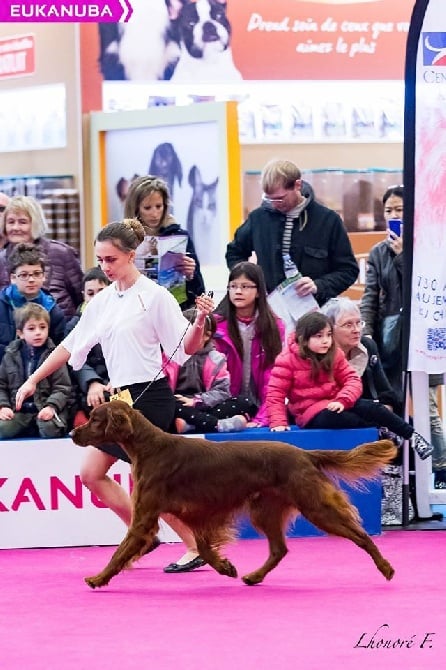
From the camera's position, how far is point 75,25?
10.3 meters

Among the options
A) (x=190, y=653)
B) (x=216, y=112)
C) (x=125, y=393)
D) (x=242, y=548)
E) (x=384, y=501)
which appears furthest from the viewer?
(x=216, y=112)

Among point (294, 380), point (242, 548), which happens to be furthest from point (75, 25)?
point (242, 548)

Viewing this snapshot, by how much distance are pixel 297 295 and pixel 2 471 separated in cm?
183

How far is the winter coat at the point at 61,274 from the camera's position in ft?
28.3

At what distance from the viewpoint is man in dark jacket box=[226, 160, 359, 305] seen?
8406mm

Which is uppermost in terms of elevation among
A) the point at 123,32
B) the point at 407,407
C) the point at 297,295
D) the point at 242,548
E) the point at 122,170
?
the point at 123,32

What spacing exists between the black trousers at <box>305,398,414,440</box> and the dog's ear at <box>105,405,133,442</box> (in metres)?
1.67

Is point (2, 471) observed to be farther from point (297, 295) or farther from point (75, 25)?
point (75, 25)

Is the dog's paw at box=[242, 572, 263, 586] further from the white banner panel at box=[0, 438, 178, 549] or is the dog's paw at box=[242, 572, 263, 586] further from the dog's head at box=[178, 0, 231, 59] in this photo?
the dog's head at box=[178, 0, 231, 59]

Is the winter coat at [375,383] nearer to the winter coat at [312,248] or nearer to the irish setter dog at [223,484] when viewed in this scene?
the winter coat at [312,248]

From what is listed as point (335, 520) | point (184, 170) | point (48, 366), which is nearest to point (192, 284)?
point (48, 366)

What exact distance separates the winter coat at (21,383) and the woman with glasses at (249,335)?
0.84m

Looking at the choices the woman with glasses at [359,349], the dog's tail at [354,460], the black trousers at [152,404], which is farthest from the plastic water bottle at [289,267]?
the dog's tail at [354,460]

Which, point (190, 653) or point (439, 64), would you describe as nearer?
point (190, 653)
